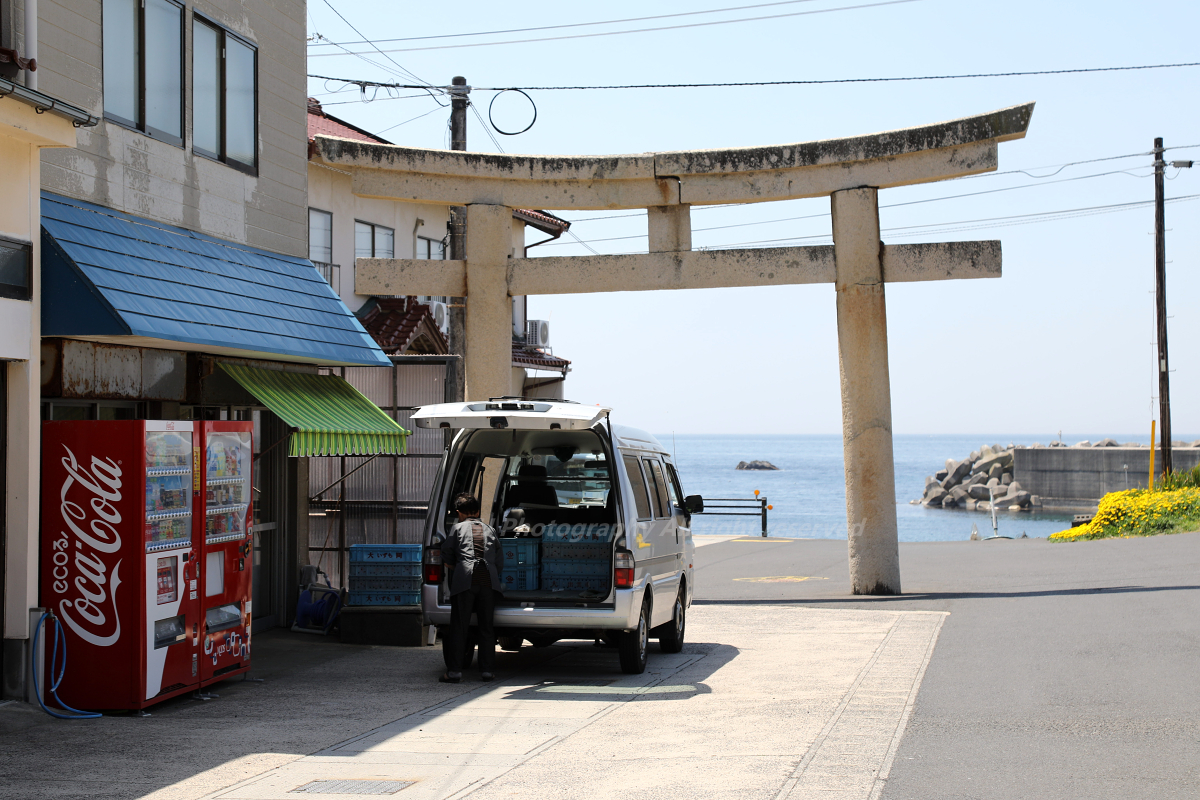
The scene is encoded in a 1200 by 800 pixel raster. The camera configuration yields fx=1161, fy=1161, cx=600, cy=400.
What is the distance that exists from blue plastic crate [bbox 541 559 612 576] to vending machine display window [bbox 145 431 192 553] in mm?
3405

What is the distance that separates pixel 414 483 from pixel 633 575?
533 centimetres

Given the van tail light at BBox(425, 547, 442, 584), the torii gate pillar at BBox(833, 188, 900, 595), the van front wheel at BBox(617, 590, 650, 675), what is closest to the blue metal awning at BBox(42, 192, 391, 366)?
the van tail light at BBox(425, 547, 442, 584)

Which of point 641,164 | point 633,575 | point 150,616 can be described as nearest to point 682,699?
point 633,575

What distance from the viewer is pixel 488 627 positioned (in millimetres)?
9781

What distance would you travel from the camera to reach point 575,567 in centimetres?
1077

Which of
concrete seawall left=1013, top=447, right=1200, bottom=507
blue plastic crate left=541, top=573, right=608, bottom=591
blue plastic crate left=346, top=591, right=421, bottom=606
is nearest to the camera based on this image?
blue plastic crate left=541, top=573, right=608, bottom=591

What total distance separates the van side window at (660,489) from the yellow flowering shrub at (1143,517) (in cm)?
1595

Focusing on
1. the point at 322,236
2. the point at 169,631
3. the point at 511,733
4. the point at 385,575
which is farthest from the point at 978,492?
the point at 169,631

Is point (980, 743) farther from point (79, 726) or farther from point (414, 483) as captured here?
Result: point (414, 483)

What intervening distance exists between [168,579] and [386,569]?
152 inches

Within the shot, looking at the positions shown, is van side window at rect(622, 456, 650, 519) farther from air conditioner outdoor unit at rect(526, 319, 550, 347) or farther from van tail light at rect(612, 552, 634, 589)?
air conditioner outdoor unit at rect(526, 319, 550, 347)

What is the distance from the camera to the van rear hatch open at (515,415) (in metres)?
9.70

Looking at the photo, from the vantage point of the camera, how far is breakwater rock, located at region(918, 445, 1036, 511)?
66.6 meters

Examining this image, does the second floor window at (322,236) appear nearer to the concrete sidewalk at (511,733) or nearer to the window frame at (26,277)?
the concrete sidewalk at (511,733)
